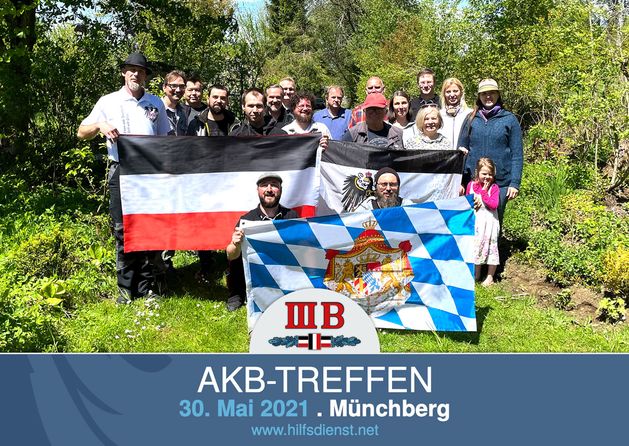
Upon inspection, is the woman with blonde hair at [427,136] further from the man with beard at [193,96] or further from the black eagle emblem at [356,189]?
the man with beard at [193,96]

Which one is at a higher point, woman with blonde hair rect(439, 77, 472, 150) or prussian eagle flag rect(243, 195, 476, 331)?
woman with blonde hair rect(439, 77, 472, 150)

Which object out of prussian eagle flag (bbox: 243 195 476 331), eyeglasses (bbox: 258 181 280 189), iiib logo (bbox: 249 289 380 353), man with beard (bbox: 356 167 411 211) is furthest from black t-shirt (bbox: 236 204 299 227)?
iiib logo (bbox: 249 289 380 353)

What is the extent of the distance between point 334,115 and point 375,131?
4.94ft

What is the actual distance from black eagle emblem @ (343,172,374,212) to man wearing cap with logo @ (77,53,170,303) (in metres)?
1.76

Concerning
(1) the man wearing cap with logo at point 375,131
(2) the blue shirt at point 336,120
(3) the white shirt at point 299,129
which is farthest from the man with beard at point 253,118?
(2) the blue shirt at point 336,120

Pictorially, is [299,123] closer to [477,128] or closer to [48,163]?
[477,128]

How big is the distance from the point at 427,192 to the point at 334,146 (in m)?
1.01

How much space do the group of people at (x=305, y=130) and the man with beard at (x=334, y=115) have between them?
688 millimetres

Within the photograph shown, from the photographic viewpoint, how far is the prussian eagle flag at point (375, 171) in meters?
5.80

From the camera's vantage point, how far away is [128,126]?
5391 mm

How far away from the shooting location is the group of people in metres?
5.35

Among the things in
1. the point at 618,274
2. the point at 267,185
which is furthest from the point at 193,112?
the point at 618,274

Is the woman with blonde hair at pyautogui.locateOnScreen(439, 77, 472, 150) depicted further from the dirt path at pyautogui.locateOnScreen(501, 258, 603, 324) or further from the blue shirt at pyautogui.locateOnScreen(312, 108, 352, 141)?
the dirt path at pyautogui.locateOnScreen(501, 258, 603, 324)

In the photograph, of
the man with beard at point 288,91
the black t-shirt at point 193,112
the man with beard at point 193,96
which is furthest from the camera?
the man with beard at point 288,91
